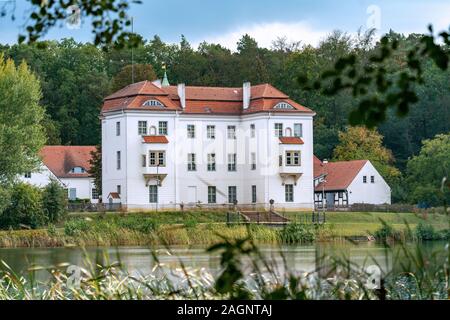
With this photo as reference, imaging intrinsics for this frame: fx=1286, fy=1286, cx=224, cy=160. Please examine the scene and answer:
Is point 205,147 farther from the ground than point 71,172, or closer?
farther from the ground

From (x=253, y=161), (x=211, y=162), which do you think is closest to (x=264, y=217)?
(x=253, y=161)

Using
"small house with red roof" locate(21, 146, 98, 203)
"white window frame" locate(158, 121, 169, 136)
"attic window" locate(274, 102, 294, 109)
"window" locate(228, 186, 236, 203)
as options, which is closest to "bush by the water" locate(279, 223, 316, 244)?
"white window frame" locate(158, 121, 169, 136)

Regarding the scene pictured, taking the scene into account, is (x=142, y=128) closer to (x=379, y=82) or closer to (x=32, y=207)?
(x=32, y=207)

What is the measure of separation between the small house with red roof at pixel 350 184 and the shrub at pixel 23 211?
18295 millimetres

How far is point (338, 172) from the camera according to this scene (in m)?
64.2

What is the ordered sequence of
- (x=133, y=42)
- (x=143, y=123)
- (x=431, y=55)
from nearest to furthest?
(x=431, y=55), (x=133, y=42), (x=143, y=123)

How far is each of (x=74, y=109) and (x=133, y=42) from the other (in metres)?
64.5

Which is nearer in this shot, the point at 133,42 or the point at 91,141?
the point at 133,42

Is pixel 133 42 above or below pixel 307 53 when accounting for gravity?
below

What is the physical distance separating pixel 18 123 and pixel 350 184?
59.9ft

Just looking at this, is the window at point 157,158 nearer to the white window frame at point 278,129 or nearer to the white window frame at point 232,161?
the white window frame at point 232,161
